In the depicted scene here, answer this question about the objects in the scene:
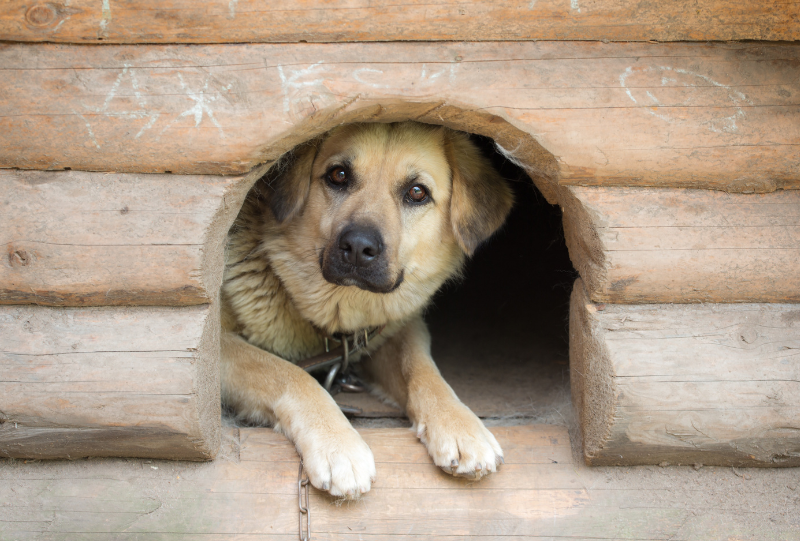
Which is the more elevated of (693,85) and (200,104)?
(693,85)

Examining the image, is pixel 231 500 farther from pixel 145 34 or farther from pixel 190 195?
pixel 145 34

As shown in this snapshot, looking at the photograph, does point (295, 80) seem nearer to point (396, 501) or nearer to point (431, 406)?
point (431, 406)

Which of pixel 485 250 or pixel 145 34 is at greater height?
pixel 145 34

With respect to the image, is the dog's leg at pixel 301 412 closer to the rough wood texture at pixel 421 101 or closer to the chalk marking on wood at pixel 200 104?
the rough wood texture at pixel 421 101

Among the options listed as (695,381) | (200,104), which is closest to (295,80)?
(200,104)

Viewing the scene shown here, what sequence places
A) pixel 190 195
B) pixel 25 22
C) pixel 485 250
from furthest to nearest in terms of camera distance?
pixel 485 250
pixel 190 195
pixel 25 22

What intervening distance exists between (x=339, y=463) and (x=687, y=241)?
157cm

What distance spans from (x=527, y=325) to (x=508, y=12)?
8.86 ft

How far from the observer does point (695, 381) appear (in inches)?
85.5

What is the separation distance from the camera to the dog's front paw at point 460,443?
2.21m

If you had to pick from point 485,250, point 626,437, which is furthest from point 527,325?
point 626,437

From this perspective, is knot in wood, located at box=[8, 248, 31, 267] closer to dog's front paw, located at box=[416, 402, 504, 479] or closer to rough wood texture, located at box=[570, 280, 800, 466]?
dog's front paw, located at box=[416, 402, 504, 479]

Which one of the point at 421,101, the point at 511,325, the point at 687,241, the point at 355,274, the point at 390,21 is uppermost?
the point at 390,21

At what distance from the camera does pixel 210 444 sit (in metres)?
2.20
